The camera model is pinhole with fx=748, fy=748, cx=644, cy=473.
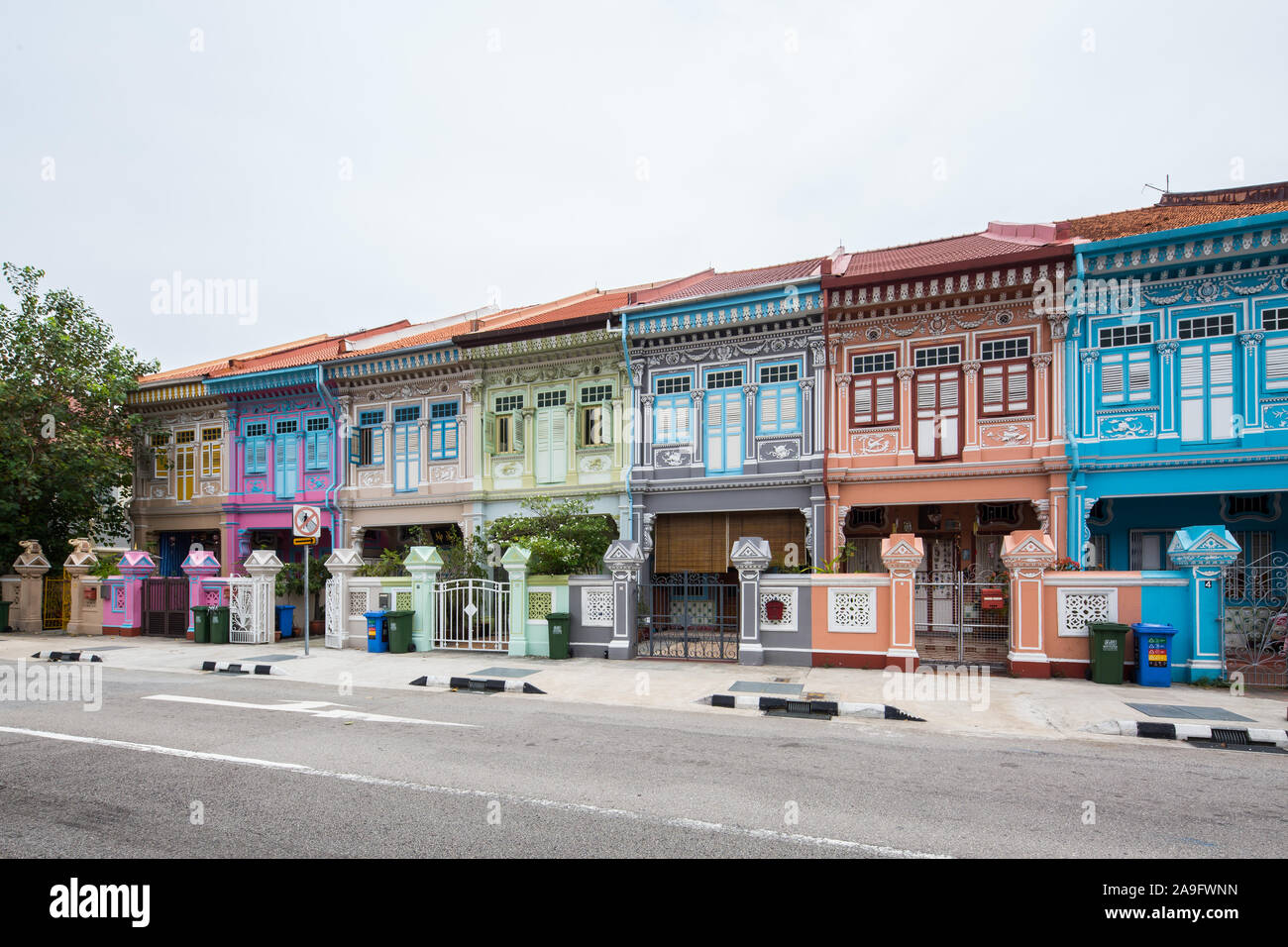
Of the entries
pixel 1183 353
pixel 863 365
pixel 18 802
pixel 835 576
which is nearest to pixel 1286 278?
pixel 1183 353

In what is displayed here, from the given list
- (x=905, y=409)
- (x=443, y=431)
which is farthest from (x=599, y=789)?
(x=443, y=431)

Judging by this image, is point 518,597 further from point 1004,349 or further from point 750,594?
point 1004,349

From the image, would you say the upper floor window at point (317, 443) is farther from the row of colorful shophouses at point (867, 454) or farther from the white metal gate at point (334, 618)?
the white metal gate at point (334, 618)

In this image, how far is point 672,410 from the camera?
716 inches

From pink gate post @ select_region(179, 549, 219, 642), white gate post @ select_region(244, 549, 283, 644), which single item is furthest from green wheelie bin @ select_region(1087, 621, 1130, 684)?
pink gate post @ select_region(179, 549, 219, 642)

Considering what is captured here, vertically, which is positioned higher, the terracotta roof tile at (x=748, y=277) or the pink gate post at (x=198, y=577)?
the terracotta roof tile at (x=748, y=277)

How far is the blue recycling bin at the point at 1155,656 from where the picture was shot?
11094 mm

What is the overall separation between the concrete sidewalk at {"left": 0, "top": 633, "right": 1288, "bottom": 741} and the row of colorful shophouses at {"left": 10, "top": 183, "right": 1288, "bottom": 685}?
74 cm

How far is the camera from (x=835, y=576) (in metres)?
12.8

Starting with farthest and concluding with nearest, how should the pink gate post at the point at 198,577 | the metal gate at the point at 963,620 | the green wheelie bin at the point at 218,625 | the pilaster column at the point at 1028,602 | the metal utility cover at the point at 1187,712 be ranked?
the pink gate post at the point at 198,577 < the green wheelie bin at the point at 218,625 < the metal gate at the point at 963,620 < the pilaster column at the point at 1028,602 < the metal utility cover at the point at 1187,712

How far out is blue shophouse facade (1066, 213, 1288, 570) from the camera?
1373 centimetres

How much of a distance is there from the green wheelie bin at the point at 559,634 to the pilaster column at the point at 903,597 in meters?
5.79

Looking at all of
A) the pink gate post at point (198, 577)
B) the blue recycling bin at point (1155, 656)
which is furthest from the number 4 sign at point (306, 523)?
the blue recycling bin at point (1155, 656)
